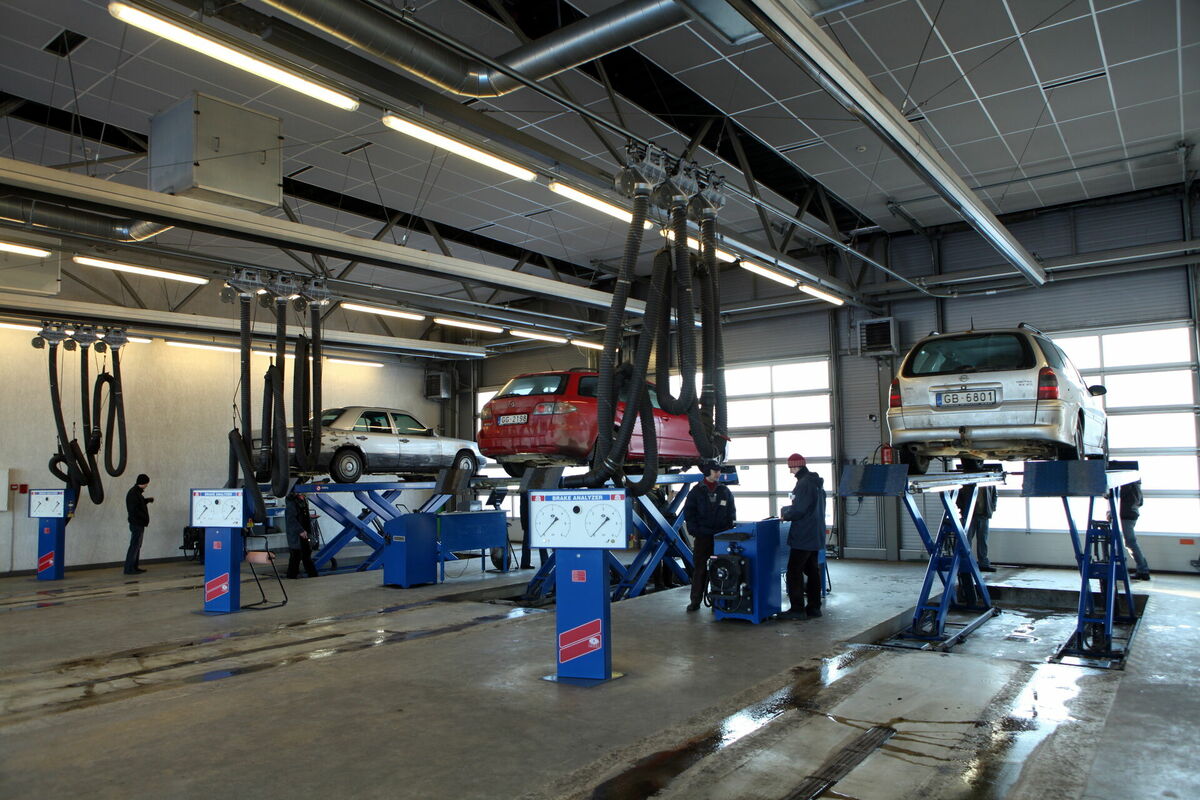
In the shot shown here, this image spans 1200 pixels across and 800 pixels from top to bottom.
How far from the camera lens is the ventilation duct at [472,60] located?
517cm

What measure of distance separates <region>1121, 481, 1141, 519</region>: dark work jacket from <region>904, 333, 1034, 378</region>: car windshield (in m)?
5.42

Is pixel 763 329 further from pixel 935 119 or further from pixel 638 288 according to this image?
pixel 935 119

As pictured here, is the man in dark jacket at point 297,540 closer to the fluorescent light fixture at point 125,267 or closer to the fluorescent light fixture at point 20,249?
the fluorescent light fixture at point 125,267

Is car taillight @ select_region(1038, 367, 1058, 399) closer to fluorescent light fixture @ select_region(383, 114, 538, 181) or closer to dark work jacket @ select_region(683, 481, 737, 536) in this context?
dark work jacket @ select_region(683, 481, 737, 536)

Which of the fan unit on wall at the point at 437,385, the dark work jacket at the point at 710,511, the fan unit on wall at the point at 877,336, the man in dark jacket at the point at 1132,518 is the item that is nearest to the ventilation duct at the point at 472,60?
the dark work jacket at the point at 710,511

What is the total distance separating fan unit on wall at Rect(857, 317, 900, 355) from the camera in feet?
42.7

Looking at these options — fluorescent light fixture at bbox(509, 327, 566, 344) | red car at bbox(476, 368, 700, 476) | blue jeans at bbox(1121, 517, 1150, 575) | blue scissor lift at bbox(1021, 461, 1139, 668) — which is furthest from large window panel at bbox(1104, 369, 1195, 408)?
fluorescent light fixture at bbox(509, 327, 566, 344)

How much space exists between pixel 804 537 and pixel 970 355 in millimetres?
2355

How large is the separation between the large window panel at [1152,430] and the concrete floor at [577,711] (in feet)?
13.2

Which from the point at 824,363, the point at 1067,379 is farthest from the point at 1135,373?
the point at 1067,379

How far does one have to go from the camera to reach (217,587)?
8.75 metres

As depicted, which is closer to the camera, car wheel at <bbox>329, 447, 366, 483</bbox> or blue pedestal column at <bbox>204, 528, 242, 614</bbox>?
blue pedestal column at <bbox>204, 528, 242, 614</bbox>

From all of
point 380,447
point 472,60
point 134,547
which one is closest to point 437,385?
point 380,447

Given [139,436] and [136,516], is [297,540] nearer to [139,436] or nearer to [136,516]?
[136,516]
